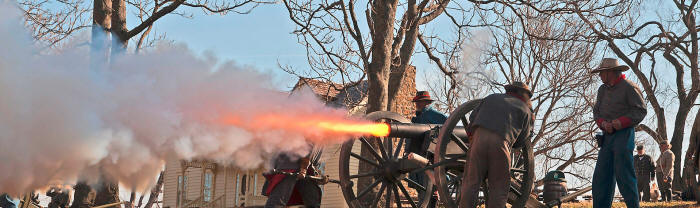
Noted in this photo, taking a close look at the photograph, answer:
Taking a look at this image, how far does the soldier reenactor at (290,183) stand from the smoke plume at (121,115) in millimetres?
Result: 651

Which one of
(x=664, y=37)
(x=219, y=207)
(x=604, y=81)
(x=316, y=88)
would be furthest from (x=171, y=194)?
(x=604, y=81)

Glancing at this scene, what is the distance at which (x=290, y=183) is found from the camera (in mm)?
8156

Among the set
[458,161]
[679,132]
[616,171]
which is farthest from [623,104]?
[679,132]

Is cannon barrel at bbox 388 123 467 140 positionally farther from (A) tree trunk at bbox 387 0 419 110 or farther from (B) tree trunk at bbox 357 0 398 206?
(A) tree trunk at bbox 387 0 419 110

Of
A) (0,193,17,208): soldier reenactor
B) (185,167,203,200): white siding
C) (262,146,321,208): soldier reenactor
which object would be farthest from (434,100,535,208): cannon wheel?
(185,167,203,200): white siding

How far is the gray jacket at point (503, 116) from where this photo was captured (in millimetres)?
6719

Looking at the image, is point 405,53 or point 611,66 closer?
point 611,66

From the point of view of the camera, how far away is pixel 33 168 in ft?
19.9

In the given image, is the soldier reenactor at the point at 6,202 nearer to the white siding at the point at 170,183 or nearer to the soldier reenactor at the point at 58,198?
the soldier reenactor at the point at 58,198

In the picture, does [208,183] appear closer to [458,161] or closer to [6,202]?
[6,202]


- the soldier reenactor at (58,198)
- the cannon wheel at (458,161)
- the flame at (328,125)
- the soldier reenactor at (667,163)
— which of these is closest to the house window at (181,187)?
the soldier reenactor at (58,198)

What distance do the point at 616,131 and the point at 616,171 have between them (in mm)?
367

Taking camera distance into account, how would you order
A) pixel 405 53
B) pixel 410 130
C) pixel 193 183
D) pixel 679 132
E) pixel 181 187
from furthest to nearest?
pixel 193 183 → pixel 181 187 → pixel 679 132 → pixel 405 53 → pixel 410 130

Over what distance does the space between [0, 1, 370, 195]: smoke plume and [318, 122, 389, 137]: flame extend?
0.43m
